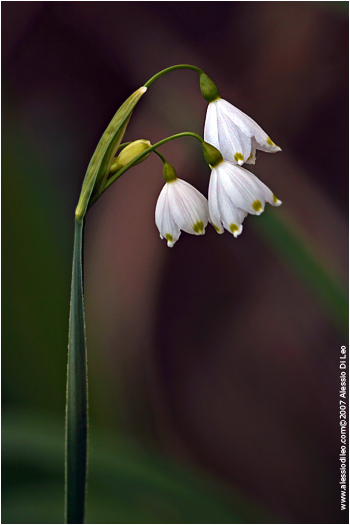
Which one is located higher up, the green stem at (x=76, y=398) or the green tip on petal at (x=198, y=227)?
the green tip on petal at (x=198, y=227)

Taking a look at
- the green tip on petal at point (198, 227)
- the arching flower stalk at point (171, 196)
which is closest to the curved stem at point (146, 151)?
the arching flower stalk at point (171, 196)

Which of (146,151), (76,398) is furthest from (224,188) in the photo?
(76,398)

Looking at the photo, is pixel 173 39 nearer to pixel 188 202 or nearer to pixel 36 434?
pixel 188 202

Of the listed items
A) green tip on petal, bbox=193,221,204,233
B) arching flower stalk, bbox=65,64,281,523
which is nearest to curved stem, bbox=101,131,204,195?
arching flower stalk, bbox=65,64,281,523

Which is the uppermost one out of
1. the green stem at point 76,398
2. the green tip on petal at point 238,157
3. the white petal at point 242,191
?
the green tip on petal at point 238,157

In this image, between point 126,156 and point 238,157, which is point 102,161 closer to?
point 126,156

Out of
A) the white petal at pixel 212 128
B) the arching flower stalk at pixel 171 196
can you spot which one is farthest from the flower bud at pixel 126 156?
the white petal at pixel 212 128

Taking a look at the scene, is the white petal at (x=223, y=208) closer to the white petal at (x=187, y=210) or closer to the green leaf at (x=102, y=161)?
the white petal at (x=187, y=210)
